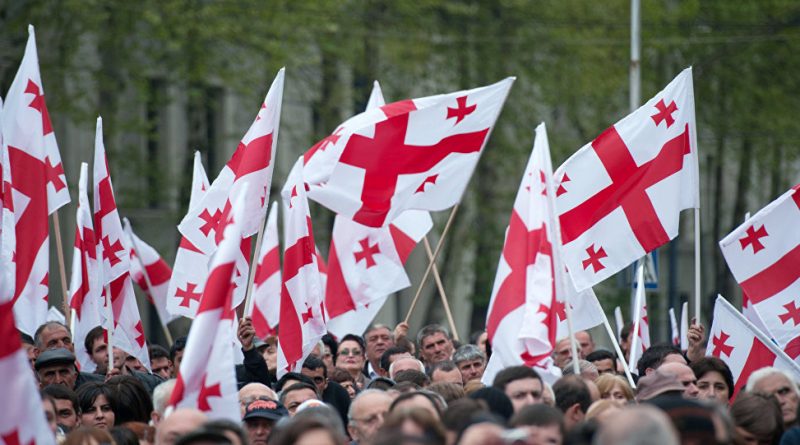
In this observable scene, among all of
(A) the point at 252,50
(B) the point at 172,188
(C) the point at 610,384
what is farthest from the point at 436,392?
(B) the point at 172,188

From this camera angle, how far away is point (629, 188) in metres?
12.3

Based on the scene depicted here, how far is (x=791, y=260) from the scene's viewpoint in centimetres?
1219

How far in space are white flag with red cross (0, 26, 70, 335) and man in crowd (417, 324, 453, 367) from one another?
3.48 m

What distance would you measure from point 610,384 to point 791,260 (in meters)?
2.77

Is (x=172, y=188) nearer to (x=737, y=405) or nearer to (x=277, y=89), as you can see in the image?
(x=277, y=89)

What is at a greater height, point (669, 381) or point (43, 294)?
point (43, 294)

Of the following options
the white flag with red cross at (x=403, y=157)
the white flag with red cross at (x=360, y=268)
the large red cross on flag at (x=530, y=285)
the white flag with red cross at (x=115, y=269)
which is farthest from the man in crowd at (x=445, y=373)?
the white flag with red cross at (x=115, y=269)

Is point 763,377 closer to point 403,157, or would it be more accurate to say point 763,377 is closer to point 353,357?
point 403,157

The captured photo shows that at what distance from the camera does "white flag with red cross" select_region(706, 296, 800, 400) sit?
1125 centimetres

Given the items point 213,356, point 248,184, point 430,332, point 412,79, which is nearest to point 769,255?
point 430,332

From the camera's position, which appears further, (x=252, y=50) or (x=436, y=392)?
(x=252, y=50)

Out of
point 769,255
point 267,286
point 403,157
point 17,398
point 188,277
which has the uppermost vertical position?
point 403,157

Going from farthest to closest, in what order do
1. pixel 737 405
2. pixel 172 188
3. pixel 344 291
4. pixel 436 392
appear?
pixel 172 188, pixel 344 291, pixel 436 392, pixel 737 405

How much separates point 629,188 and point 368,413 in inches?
168
